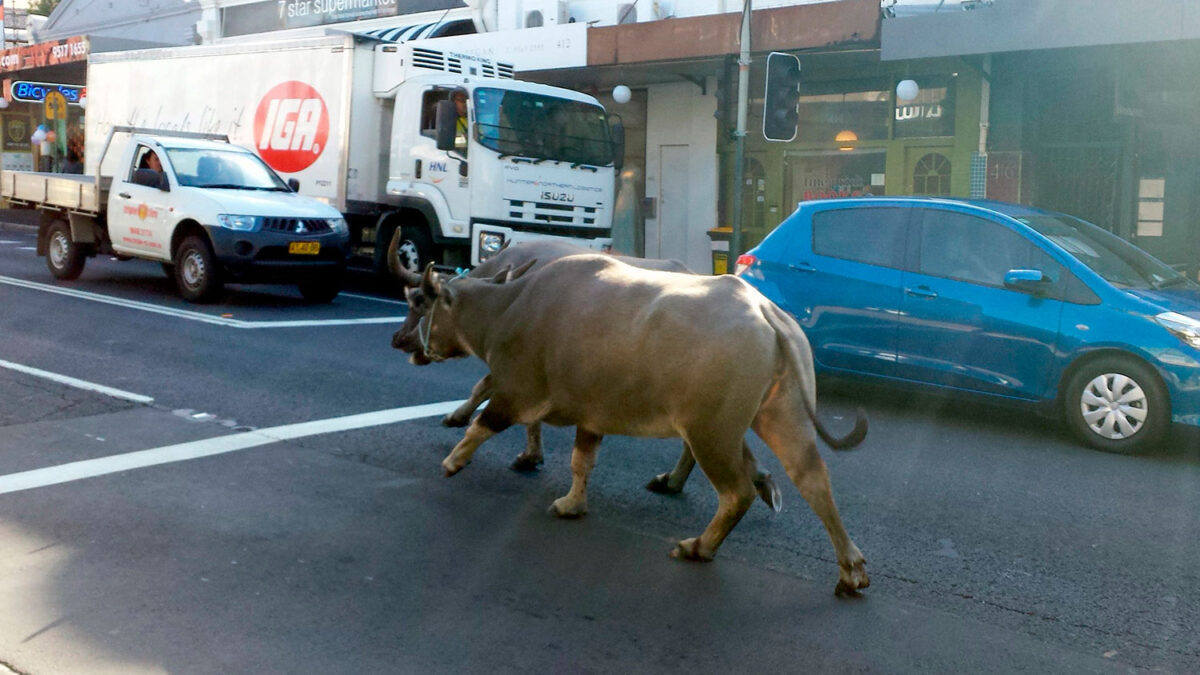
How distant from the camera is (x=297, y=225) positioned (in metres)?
14.4

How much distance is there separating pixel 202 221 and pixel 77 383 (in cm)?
514

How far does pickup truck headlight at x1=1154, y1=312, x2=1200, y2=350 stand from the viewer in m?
7.95

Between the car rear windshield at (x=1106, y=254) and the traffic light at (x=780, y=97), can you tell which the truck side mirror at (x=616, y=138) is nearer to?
the traffic light at (x=780, y=97)

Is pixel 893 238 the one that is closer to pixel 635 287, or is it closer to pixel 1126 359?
pixel 1126 359

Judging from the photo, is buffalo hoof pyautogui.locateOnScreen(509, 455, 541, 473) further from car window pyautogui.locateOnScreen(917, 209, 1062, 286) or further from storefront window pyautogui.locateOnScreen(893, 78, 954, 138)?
storefront window pyautogui.locateOnScreen(893, 78, 954, 138)

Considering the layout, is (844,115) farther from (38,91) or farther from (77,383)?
(38,91)

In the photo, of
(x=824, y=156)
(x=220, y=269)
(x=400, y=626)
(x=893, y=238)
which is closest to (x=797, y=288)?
(x=893, y=238)

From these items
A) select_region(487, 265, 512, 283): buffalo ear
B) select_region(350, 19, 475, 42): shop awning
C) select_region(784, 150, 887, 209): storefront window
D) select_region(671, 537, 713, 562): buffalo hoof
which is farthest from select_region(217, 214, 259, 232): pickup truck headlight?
select_region(350, 19, 475, 42): shop awning

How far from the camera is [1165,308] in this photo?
8.21 meters

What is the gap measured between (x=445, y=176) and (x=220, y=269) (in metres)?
3.57

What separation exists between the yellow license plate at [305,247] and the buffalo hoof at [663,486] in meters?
8.56

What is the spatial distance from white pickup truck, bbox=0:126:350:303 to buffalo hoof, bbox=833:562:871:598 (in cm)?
1036

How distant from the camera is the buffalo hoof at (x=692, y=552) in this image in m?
5.50

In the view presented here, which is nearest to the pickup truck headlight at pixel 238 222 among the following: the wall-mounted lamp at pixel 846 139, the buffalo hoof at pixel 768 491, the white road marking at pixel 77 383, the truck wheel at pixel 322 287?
the truck wheel at pixel 322 287
